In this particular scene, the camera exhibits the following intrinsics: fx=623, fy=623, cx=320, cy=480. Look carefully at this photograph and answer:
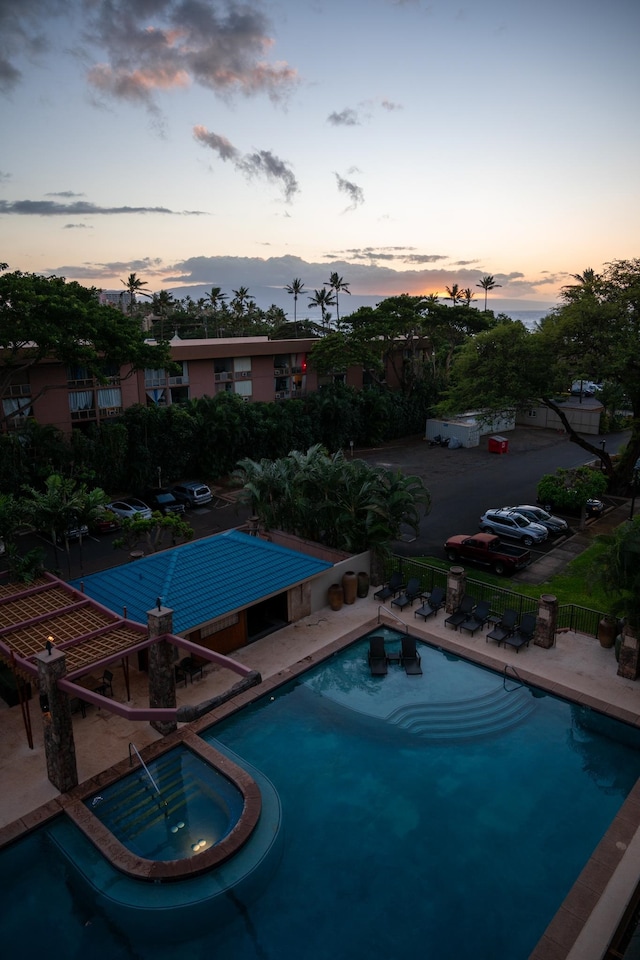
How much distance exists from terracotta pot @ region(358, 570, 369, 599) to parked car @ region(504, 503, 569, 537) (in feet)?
40.4

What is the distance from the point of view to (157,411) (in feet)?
140

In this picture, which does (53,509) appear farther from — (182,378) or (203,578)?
(182,378)

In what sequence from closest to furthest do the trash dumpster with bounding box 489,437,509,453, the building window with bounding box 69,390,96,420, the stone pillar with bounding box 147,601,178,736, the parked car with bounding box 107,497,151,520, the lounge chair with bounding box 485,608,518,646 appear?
the stone pillar with bounding box 147,601,178,736 < the lounge chair with bounding box 485,608,518,646 < the parked car with bounding box 107,497,151,520 < the building window with bounding box 69,390,96,420 < the trash dumpster with bounding box 489,437,509,453

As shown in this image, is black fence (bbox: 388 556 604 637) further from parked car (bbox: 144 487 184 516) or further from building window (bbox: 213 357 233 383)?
building window (bbox: 213 357 233 383)

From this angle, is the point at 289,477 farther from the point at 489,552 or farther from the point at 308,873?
the point at 308,873

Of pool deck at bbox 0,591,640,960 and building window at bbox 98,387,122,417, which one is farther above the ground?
building window at bbox 98,387,122,417

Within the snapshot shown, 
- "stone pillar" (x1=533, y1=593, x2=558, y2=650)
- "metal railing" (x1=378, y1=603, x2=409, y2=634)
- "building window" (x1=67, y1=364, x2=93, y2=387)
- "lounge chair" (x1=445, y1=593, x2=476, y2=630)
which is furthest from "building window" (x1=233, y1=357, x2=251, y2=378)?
"stone pillar" (x1=533, y1=593, x2=558, y2=650)

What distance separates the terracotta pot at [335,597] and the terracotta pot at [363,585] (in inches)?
40.0

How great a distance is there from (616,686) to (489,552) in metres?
10.2

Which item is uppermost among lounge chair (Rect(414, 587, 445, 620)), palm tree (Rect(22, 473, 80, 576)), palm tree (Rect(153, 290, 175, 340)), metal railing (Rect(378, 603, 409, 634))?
palm tree (Rect(153, 290, 175, 340))

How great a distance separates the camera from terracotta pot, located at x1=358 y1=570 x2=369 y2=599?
24984 mm

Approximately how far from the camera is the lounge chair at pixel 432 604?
23.2 meters

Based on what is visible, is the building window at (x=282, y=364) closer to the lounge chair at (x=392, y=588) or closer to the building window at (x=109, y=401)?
the building window at (x=109, y=401)

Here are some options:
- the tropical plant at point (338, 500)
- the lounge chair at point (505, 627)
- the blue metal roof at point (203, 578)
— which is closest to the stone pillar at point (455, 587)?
the lounge chair at point (505, 627)
